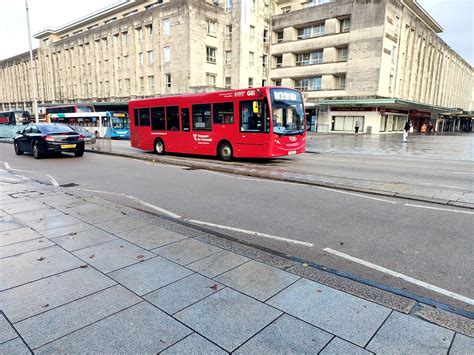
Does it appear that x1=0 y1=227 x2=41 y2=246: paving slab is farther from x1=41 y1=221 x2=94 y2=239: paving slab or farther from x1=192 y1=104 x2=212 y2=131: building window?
x1=192 y1=104 x2=212 y2=131: building window

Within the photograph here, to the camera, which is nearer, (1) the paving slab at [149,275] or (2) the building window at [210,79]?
(1) the paving slab at [149,275]

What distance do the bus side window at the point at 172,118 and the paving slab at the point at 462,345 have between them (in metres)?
14.7

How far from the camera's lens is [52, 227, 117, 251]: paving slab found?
14.2 feet

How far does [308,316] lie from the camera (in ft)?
9.20

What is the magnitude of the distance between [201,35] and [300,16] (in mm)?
13811

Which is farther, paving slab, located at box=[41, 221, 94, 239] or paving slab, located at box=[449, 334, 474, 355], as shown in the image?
paving slab, located at box=[41, 221, 94, 239]

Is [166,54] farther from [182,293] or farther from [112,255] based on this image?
[182,293]

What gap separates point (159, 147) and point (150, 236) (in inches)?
513

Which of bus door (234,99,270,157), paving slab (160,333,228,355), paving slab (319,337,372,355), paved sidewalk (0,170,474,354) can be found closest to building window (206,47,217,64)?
bus door (234,99,270,157)

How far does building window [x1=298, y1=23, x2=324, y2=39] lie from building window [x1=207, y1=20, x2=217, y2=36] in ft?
39.3

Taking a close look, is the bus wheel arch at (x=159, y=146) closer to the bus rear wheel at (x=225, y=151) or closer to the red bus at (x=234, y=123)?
the red bus at (x=234, y=123)

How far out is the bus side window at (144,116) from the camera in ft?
57.5

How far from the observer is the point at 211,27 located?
42969 mm

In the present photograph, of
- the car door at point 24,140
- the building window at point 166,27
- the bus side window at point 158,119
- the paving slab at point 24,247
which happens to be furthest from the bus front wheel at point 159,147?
the building window at point 166,27
